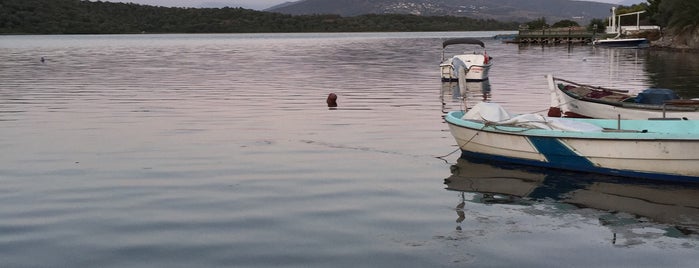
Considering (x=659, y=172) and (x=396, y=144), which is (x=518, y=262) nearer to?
(x=659, y=172)

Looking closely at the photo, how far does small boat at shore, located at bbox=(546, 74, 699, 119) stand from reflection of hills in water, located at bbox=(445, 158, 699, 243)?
2.92 m

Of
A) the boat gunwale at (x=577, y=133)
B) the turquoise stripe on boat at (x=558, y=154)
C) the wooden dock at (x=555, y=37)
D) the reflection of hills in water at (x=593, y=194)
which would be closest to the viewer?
the reflection of hills in water at (x=593, y=194)

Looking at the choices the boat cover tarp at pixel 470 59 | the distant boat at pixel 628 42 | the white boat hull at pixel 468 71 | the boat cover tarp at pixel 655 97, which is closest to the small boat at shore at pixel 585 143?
the boat cover tarp at pixel 655 97

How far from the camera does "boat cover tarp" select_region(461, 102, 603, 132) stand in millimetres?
16750

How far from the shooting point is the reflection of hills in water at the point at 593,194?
1280 cm

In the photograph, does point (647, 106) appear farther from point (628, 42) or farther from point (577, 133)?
point (628, 42)

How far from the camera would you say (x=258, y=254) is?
1098 centimetres

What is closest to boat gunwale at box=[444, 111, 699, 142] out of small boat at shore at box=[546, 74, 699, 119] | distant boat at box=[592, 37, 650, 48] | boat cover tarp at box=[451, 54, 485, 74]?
small boat at shore at box=[546, 74, 699, 119]

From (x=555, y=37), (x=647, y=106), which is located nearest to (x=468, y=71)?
(x=647, y=106)

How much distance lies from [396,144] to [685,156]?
748 cm

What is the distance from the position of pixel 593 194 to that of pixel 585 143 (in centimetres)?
151

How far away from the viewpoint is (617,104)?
2103 cm

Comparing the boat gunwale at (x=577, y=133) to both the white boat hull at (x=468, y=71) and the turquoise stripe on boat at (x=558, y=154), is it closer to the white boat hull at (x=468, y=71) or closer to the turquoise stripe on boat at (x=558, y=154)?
the turquoise stripe on boat at (x=558, y=154)

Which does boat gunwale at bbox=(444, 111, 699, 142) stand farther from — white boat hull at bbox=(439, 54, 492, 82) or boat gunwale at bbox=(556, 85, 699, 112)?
white boat hull at bbox=(439, 54, 492, 82)
